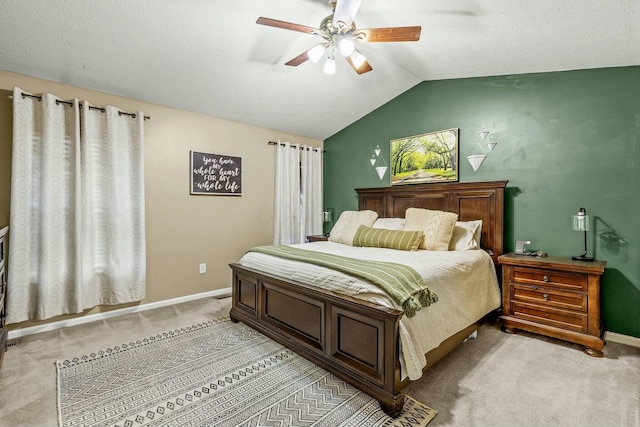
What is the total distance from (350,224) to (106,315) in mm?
2902

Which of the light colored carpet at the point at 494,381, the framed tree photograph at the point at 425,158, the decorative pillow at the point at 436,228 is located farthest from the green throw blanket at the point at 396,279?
the framed tree photograph at the point at 425,158

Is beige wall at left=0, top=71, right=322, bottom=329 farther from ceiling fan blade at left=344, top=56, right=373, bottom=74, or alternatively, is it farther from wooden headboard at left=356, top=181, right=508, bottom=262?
ceiling fan blade at left=344, top=56, right=373, bottom=74

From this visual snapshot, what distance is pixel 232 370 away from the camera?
2.20 metres

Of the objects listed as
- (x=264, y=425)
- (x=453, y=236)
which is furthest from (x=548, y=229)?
(x=264, y=425)

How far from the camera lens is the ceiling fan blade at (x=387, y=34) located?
81.5 inches

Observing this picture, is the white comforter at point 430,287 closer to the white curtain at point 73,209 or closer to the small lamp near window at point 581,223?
the small lamp near window at point 581,223

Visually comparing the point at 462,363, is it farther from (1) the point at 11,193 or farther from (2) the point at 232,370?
(1) the point at 11,193

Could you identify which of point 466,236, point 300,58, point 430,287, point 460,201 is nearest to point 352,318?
point 430,287

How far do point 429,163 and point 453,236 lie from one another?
111cm

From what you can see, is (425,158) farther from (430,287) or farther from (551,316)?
(430,287)

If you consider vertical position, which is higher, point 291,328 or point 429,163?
point 429,163

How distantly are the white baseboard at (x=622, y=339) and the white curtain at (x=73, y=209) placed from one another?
458 cm

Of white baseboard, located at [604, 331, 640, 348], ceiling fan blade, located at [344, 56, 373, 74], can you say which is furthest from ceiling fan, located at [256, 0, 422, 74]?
white baseboard, located at [604, 331, 640, 348]

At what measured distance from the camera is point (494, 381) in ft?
6.74
